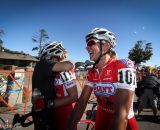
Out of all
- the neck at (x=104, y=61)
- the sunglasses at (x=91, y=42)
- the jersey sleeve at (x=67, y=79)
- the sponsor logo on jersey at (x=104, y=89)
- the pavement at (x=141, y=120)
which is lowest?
the pavement at (x=141, y=120)

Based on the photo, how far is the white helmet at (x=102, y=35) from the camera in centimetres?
290

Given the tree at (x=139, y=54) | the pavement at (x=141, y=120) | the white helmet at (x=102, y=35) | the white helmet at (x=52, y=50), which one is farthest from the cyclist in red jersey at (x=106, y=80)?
the tree at (x=139, y=54)

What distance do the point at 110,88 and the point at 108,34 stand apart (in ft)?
2.36

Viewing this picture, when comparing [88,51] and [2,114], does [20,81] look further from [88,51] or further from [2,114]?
[88,51]

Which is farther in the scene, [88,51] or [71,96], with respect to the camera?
[71,96]

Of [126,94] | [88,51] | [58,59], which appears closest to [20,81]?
[58,59]

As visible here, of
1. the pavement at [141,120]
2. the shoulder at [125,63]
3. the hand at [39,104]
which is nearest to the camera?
the shoulder at [125,63]

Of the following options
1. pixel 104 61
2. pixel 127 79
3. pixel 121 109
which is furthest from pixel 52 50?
pixel 121 109

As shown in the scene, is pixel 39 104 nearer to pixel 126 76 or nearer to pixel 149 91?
pixel 126 76

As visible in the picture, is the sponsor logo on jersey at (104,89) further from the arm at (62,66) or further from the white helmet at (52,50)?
the white helmet at (52,50)

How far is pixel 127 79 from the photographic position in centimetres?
236

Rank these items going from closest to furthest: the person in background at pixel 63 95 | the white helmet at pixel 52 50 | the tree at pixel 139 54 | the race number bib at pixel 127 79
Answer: the race number bib at pixel 127 79 < the person in background at pixel 63 95 < the white helmet at pixel 52 50 < the tree at pixel 139 54

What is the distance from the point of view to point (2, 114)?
9.20m

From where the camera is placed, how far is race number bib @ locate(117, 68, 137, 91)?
2336 millimetres
